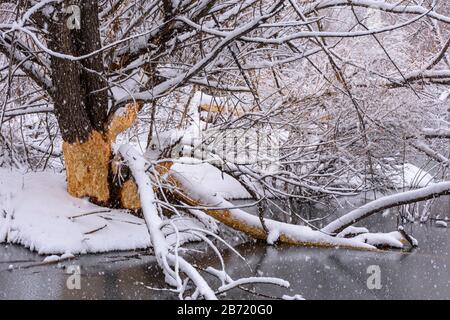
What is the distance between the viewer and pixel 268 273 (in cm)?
742

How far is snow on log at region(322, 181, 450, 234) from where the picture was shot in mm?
8636

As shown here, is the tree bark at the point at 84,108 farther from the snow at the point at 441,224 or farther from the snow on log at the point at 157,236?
the snow at the point at 441,224

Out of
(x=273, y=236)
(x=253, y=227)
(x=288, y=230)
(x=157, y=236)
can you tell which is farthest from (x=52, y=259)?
(x=288, y=230)

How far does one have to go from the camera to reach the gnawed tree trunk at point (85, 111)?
7863 mm

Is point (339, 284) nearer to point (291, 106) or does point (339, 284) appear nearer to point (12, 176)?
point (291, 106)

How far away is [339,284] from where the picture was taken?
705 cm

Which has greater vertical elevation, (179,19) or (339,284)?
(179,19)

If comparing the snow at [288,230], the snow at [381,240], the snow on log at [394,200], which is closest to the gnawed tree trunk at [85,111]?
the snow at [288,230]

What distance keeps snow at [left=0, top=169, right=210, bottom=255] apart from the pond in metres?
0.20

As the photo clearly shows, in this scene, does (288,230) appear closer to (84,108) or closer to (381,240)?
(381,240)

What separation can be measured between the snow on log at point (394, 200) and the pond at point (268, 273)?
0.39 meters
